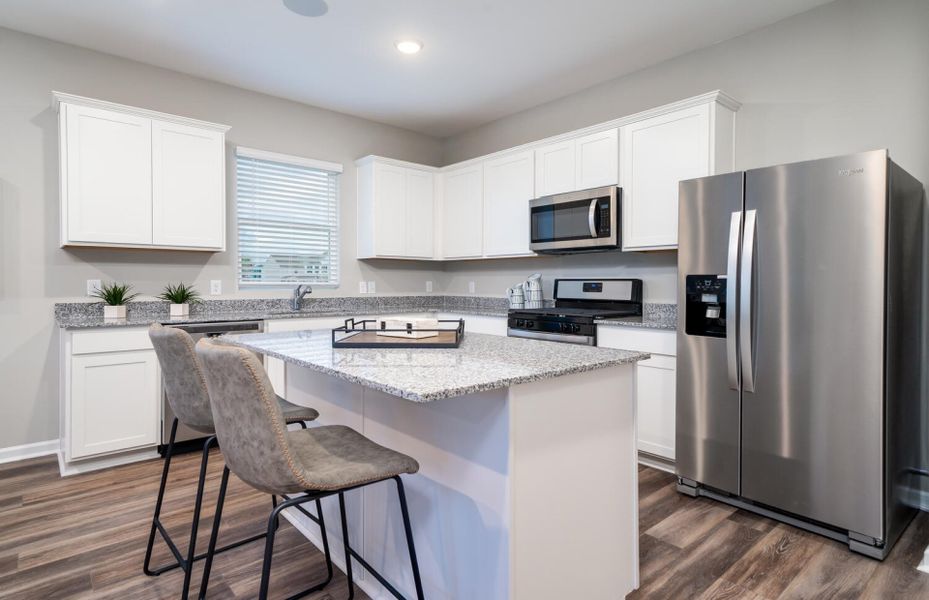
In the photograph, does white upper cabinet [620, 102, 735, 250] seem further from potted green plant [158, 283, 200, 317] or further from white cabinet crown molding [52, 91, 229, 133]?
potted green plant [158, 283, 200, 317]

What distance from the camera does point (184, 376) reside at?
176 cm

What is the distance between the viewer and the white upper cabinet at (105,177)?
3113mm

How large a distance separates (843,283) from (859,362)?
13.0 inches

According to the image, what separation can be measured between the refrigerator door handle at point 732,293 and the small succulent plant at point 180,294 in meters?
3.48

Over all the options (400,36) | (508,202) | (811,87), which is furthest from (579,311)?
(400,36)

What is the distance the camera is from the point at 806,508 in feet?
7.47

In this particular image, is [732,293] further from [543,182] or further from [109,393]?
[109,393]

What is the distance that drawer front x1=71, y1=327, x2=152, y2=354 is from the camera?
2947mm

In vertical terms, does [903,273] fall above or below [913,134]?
below

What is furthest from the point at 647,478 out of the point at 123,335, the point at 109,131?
the point at 109,131

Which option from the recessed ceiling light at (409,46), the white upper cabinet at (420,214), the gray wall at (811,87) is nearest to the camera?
the gray wall at (811,87)

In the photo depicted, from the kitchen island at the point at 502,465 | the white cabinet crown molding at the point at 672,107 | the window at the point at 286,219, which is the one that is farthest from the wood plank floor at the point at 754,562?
the window at the point at 286,219

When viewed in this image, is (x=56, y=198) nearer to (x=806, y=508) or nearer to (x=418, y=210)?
(x=418, y=210)

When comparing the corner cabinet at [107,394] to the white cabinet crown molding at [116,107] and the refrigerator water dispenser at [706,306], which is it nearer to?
the white cabinet crown molding at [116,107]
